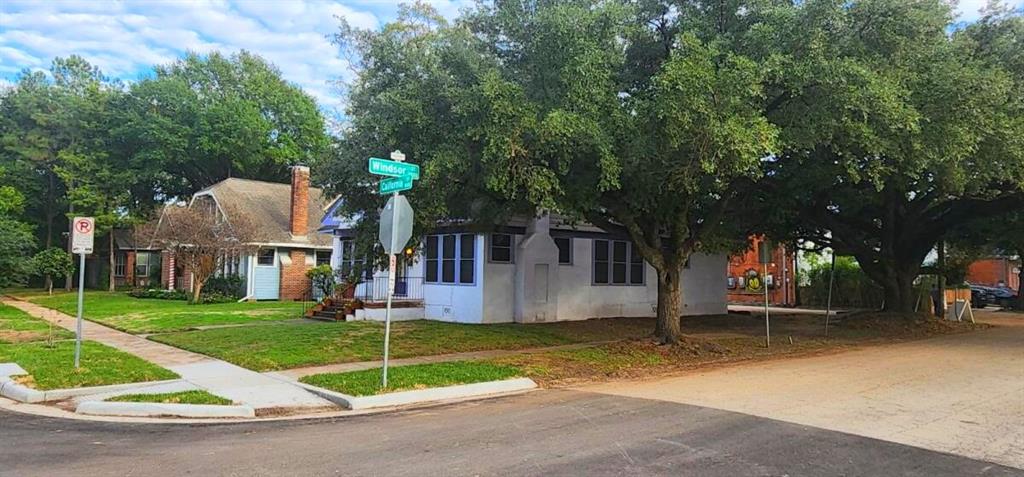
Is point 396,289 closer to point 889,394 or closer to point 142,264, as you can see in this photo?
point 889,394

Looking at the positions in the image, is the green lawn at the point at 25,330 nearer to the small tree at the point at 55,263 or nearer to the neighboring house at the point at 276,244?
the neighboring house at the point at 276,244

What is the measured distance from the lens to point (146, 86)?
142 ft

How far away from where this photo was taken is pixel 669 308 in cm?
1540

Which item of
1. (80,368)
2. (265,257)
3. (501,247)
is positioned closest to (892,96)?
(501,247)

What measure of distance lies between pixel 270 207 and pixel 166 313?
1241cm

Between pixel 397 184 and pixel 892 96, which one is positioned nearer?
pixel 397 184

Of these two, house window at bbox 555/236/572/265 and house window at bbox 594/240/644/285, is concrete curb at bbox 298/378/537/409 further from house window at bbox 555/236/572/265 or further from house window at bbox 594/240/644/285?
house window at bbox 594/240/644/285

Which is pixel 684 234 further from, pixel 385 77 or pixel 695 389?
pixel 385 77

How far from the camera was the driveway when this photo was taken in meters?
7.64

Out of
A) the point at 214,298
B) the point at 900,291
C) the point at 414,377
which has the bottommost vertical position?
the point at 414,377

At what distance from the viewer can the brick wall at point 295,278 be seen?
102 feet

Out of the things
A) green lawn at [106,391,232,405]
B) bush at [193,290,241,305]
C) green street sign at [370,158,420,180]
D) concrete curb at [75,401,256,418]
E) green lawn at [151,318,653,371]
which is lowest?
concrete curb at [75,401,256,418]

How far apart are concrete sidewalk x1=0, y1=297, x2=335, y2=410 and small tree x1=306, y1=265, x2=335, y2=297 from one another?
1082 cm

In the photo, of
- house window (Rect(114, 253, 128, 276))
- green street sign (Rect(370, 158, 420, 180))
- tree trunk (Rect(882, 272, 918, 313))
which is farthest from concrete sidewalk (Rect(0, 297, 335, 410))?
house window (Rect(114, 253, 128, 276))
